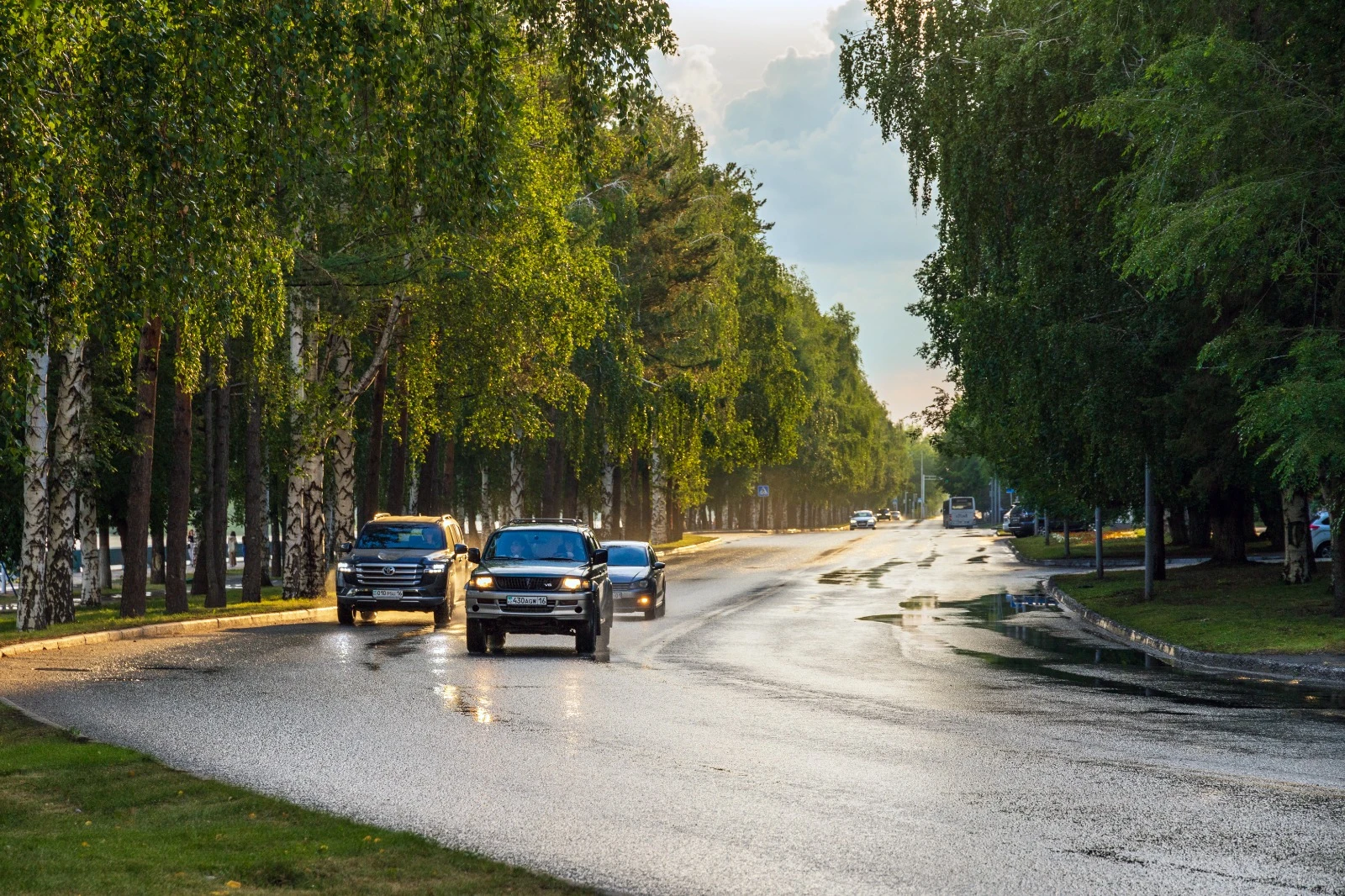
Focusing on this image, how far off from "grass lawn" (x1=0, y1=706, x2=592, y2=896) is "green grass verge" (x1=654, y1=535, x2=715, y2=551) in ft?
172

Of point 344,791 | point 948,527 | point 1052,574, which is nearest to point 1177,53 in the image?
point 344,791

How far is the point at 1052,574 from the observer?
46500 mm

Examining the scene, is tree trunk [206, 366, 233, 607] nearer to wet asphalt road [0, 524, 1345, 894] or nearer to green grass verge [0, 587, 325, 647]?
green grass verge [0, 587, 325, 647]

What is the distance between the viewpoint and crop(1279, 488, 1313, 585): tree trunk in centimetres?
3212

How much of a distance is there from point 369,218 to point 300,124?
3.93 feet

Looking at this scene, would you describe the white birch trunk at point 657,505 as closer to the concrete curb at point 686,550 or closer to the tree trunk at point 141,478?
the concrete curb at point 686,550

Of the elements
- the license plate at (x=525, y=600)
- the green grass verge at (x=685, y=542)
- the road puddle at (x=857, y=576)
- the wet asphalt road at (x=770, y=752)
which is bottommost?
the road puddle at (x=857, y=576)

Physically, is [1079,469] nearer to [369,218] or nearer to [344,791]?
[369,218]

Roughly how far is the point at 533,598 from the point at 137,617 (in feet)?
34.7

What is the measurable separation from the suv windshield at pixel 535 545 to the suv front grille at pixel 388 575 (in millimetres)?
4504

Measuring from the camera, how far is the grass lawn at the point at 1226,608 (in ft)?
73.5

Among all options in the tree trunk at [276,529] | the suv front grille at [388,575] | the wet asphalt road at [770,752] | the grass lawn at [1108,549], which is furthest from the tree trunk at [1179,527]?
the suv front grille at [388,575]

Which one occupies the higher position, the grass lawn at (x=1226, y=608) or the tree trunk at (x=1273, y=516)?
the tree trunk at (x=1273, y=516)

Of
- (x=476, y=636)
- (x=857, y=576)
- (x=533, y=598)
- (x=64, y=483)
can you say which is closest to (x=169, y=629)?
(x=64, y=483)
